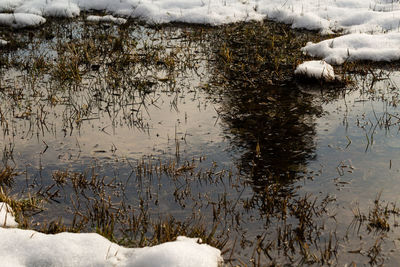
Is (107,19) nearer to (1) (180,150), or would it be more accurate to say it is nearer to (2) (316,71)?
(2) (316,71)

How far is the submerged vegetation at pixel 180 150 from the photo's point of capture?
3.84m

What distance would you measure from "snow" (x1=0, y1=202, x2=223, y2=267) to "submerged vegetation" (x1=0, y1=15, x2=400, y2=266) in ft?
0.85

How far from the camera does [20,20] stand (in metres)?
11.7

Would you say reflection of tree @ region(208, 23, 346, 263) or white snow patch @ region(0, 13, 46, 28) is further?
white snow patch @ region(0, 13, 46, 28)

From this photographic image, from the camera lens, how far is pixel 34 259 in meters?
3.29

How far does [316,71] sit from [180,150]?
132 inches

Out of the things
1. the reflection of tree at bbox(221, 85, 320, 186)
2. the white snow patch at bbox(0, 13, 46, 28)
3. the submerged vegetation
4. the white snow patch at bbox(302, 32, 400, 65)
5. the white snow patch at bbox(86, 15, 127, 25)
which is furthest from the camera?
the white snow patch at bbox(86, 15, 127, 25)

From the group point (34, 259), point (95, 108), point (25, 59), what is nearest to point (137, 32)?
point (25, 59)

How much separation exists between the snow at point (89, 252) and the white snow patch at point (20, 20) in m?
9.37

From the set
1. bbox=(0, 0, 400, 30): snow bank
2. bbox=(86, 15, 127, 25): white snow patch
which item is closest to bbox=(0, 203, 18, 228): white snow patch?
bbox=(86, 15, 127, 25): white snow patch

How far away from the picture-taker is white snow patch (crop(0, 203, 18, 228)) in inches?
152

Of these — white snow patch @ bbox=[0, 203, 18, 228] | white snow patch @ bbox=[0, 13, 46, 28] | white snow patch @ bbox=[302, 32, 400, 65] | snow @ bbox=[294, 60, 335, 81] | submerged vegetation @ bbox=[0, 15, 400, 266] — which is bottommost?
white snow patch @ bbox=[0, 203, 18, 228]

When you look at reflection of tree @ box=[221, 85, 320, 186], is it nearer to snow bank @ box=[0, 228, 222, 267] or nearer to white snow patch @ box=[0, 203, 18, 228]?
snow bank @ box=[0, 228, 222, 267]

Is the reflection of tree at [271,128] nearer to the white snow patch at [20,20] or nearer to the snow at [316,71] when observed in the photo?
the snow at [316,71]
